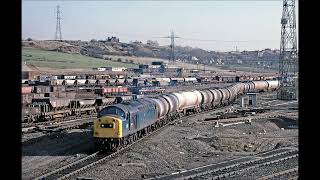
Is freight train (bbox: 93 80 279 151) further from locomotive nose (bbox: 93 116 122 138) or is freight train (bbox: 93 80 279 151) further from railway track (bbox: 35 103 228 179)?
railway track (bbox: 35 103 228 179)

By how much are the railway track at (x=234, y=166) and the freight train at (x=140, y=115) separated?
586 centimetres

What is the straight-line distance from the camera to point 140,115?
1164 inches

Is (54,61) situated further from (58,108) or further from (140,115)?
(140,115)

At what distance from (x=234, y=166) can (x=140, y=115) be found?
9534 mm

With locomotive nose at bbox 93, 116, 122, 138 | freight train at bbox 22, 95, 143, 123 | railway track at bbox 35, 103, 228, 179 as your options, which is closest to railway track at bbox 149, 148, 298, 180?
railway track at bbox 35, 103, 228, 179

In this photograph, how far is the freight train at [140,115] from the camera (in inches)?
988

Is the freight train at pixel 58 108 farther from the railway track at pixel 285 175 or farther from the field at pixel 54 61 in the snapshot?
the field at pixel 54 61

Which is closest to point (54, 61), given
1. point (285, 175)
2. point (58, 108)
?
point (58, 108)

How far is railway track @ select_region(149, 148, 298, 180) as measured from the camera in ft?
62.3

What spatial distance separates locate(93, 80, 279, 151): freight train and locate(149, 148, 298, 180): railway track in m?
5.86

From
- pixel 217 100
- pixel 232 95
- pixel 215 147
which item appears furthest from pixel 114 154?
pixel 232 95

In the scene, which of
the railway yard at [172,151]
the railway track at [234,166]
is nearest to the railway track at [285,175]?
the railway yard at [172,151]
